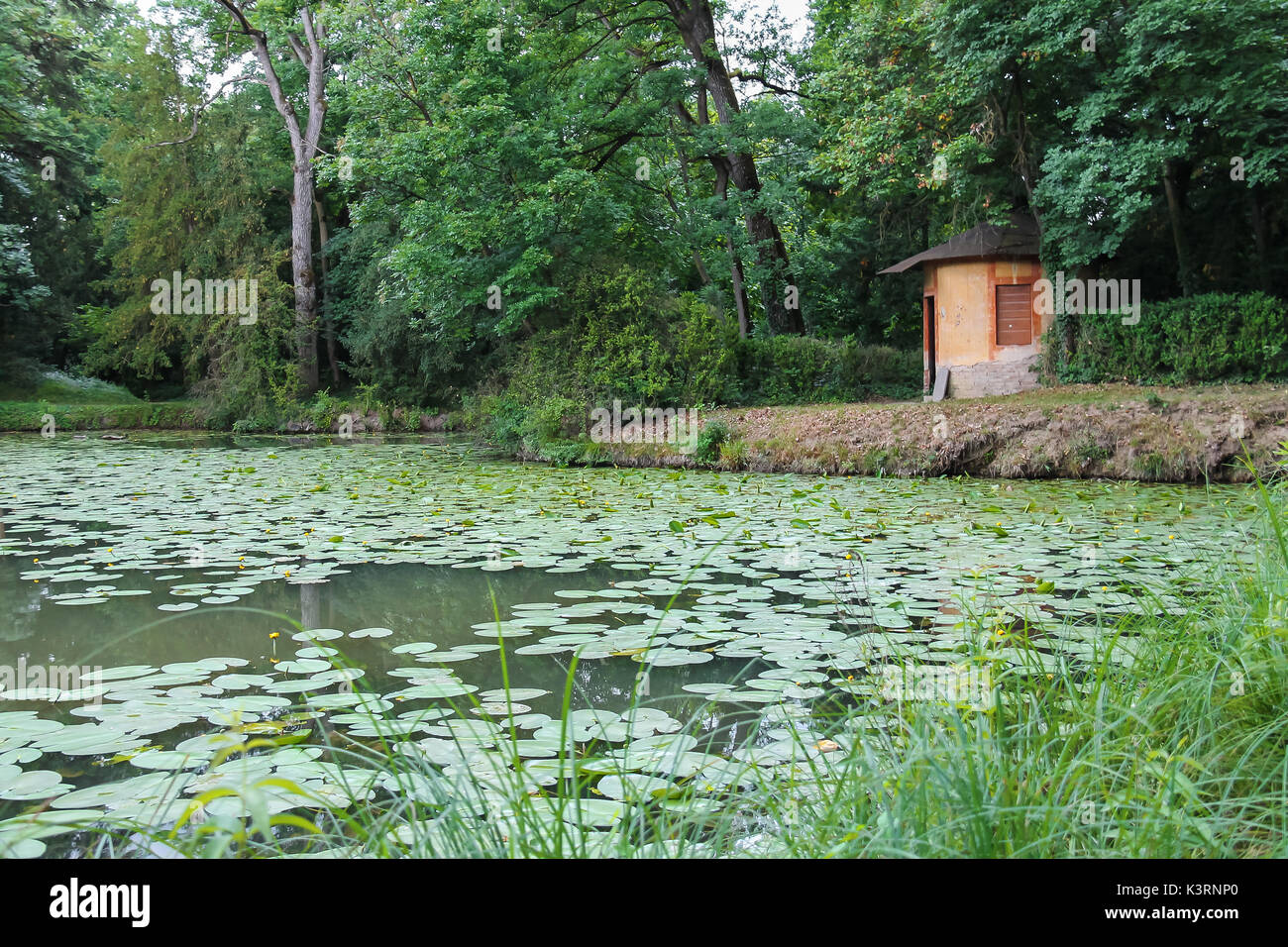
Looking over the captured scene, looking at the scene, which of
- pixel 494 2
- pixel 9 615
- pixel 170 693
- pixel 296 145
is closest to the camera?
pixel 170 693

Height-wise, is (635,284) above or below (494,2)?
below

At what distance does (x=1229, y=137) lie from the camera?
48.1 feet

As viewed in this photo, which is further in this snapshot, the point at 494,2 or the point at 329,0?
the point at 329,0

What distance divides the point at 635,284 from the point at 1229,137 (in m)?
9.61

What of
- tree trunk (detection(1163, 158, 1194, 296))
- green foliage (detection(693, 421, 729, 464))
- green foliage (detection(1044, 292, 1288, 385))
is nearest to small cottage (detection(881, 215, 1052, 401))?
green foliage (detection(1044, 292, 1288, 385))

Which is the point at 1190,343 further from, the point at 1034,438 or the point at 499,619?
the point at 499,619

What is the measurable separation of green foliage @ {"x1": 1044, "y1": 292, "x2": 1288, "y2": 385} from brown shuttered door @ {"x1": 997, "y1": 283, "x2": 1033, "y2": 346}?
187 cm

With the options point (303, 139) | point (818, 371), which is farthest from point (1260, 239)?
point (303, 139)

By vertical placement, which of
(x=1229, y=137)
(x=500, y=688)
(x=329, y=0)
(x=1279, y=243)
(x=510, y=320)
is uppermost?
(x=329, y=0)

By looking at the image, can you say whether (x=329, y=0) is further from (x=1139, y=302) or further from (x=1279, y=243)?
(x=1279, y=243)

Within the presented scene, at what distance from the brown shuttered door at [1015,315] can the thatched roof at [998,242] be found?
699 mm

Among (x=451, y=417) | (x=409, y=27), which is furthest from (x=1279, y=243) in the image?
(x=451, y=417)

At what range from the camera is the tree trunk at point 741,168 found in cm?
1922

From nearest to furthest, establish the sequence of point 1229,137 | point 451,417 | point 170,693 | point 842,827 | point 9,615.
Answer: point 842,827, point 170,693, point 9,615, point 1229,137, point 451,417
